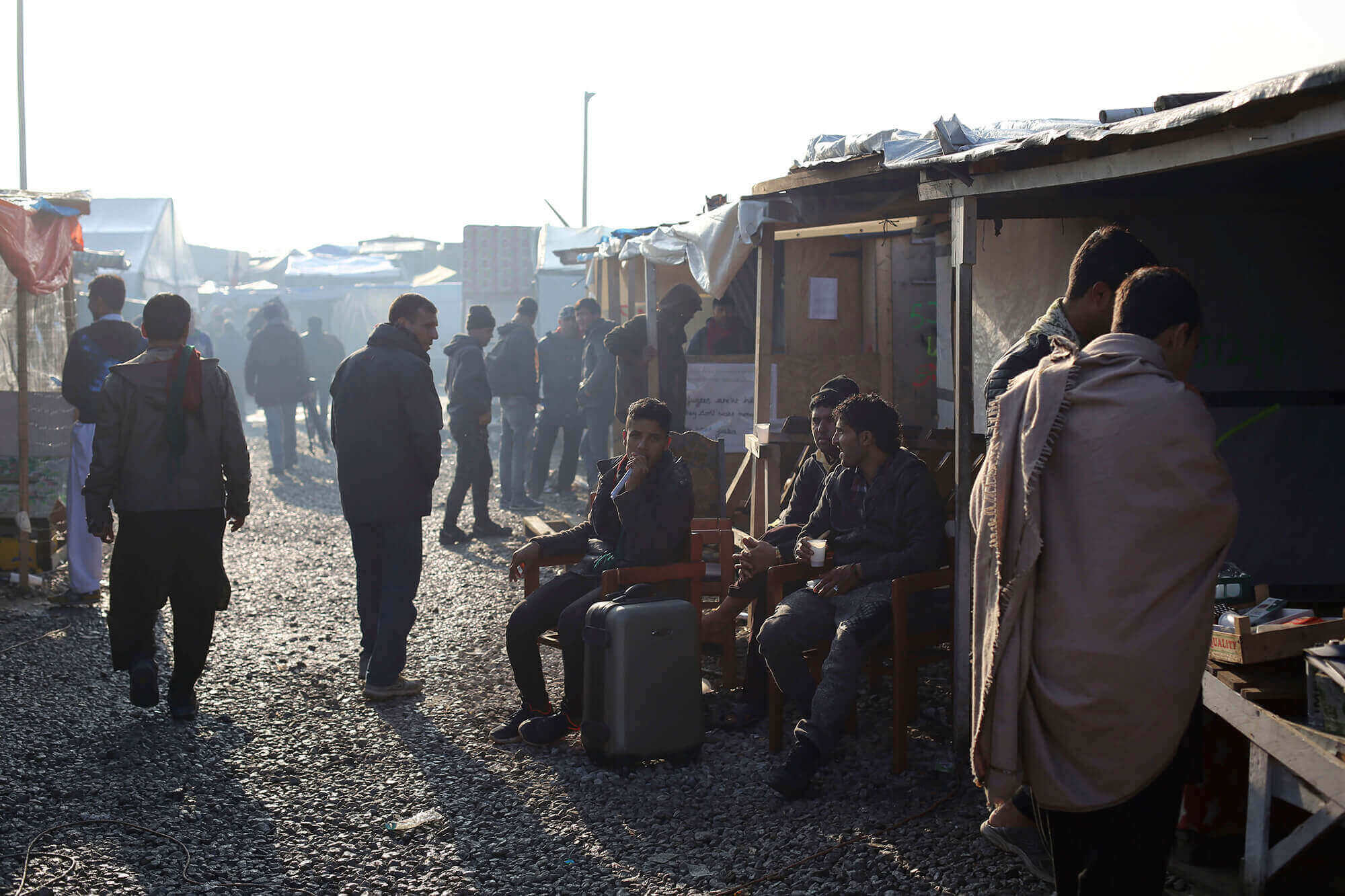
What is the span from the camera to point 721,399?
9.06 m

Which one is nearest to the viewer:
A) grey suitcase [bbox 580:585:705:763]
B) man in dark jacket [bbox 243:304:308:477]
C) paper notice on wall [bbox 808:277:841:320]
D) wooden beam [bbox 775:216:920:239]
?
grey suitcase [bbox 580:585:705:763]

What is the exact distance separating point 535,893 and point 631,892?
1.03 feet

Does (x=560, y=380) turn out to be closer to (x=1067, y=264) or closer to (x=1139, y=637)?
(x=1067, y=264)

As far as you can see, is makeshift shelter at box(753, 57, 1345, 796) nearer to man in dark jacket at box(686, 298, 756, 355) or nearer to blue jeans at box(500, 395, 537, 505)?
man in dark jacket at box(686, 298, 756, 355)

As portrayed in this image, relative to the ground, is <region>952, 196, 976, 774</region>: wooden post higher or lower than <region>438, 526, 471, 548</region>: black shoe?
higher

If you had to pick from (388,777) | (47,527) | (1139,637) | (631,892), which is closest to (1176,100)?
(1139,637)

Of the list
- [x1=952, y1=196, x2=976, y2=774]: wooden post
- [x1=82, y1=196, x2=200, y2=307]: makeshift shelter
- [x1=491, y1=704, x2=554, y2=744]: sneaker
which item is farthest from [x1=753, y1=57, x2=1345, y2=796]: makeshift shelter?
[x1=82, y1=196, x2=200, y2=307]: makeshift shelter

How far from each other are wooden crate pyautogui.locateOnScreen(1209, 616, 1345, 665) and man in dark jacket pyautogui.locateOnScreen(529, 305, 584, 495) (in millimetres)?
9325

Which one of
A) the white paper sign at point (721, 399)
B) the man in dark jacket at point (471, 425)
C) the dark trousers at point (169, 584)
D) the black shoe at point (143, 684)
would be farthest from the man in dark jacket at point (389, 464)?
the man in dark jacket at point (471, 425)

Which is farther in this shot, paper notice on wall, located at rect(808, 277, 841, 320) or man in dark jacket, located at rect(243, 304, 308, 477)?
man in dark jacket, located at rect(243, 304, 308, 477)

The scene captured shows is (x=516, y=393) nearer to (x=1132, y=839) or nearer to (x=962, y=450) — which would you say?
(x=962, y=450)

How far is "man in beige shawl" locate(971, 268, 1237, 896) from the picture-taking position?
7.79 feet

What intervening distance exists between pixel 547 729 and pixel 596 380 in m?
6.94

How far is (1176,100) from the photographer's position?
3.62 m
